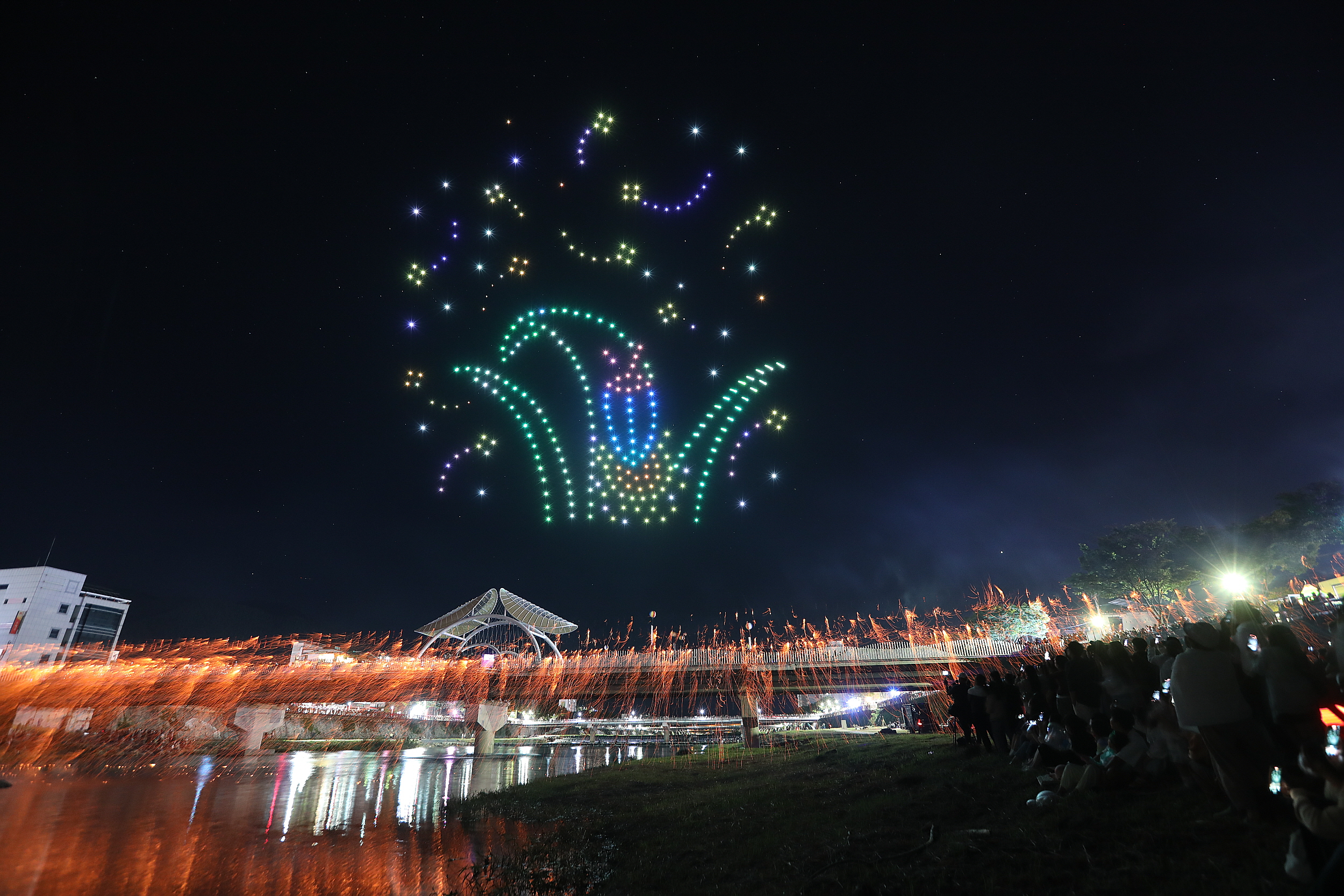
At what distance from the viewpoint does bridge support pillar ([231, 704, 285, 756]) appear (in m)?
53.7

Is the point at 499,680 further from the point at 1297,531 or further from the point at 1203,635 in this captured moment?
the point at 1297,531

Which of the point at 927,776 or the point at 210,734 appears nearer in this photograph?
the point at 927,776

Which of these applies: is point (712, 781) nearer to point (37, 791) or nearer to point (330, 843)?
point (330, 843)

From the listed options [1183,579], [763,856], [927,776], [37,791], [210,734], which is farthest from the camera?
[1183,579]

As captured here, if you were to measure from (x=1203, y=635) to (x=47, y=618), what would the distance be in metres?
136

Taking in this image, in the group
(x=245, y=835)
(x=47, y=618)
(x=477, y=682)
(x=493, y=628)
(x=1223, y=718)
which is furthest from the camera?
(x=493, y=628)

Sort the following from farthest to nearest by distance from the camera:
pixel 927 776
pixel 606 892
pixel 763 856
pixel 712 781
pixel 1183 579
A: pixel 1183 579
pixel 712 781
pixel 927 776
pixel 763 856
pixel 606 892

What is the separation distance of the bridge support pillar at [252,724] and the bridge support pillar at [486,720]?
61.2ft

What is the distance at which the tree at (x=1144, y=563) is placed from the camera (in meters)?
64.2

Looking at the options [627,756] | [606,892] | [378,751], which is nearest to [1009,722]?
[606,892]

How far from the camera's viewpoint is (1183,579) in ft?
209

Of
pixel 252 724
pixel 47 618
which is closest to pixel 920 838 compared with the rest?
pixel 252 724

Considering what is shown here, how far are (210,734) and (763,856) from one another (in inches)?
2855

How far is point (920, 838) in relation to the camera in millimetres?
9367
